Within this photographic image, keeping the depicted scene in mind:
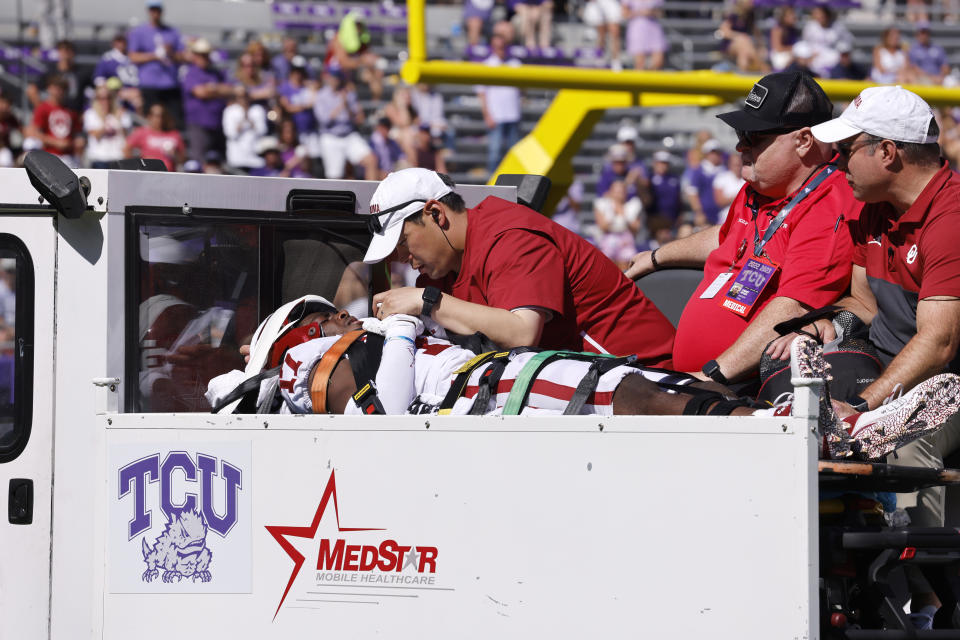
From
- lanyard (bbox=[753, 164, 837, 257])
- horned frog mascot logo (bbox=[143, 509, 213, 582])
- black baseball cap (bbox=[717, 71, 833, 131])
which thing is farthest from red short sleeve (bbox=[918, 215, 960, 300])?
horned frog mascot logo (bbox=[143, 509, 213, 582])

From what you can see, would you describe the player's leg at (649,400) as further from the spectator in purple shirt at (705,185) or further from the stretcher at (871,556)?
the spectator in purple shirt at (705,185)

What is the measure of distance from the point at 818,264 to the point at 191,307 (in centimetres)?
204

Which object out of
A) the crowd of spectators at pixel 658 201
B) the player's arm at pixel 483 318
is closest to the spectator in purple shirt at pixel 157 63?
the crowd of spectators at pixel 658 201

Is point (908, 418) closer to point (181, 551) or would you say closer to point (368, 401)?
point (368, 401)

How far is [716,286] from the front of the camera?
4.31 meters

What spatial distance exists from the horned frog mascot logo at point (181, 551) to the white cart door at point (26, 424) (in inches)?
27.1

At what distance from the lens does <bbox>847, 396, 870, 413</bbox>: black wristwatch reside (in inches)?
131

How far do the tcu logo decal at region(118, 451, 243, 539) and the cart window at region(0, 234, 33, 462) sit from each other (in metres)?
0.69

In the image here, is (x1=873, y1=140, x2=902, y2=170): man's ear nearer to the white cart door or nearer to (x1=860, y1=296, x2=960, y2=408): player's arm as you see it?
(x1=860, y1=296, x2=960, y2=408): player's arm

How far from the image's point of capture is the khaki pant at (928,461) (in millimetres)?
3590

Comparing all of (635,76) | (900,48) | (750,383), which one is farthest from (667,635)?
(900,48)

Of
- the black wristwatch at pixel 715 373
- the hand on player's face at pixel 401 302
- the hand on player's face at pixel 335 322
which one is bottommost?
the black wristwatch at pixel 715 373

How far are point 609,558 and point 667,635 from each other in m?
A: 0.22

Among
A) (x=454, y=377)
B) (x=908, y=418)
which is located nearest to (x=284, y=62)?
(x=454, y=377)
